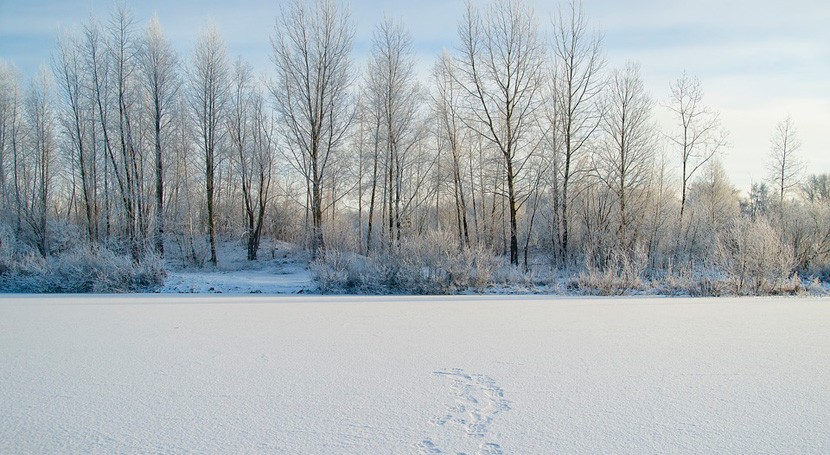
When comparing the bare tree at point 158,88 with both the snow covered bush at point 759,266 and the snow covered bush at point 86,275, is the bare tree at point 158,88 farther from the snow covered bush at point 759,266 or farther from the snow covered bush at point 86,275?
the snow covered bush at point 759,266

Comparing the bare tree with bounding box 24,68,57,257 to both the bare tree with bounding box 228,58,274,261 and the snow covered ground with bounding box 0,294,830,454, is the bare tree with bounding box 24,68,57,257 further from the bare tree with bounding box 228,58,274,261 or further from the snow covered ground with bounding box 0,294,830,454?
the snow covered ground with bounding box 0,294,830,454

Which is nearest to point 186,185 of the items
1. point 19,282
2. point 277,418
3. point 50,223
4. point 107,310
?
point 50,223

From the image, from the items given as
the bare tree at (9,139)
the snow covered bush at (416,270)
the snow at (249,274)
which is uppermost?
the bare tree at (9,139)

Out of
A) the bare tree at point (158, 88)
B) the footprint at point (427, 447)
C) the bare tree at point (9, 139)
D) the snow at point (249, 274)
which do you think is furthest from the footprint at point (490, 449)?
the bare tree at point (9, 139)

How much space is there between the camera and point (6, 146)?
91.6 feet

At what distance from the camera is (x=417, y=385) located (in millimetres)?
4250

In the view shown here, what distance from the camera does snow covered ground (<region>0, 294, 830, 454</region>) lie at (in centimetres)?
311

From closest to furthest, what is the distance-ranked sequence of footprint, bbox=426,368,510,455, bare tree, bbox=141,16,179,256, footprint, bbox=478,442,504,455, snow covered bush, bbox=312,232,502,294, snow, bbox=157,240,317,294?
footprint, bbox=478,442,504,455 → footprint, bbox=426,368,510,455 → snow covered bush, bbox=312,232,502,294 → snow, bbox=157,240,317,294 → bare tree, bbox=141,16,179,256

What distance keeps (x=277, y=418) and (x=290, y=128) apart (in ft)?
66.2

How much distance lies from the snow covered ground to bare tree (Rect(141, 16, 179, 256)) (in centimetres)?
1505

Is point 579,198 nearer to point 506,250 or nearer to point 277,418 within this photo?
point 506,250

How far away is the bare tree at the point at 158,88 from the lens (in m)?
21.5

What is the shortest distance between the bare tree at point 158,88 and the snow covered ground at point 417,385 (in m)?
15.1

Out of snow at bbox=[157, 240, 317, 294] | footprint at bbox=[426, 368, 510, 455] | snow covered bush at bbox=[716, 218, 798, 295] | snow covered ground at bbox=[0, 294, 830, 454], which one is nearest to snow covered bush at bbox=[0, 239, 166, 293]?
snow at bbox=[157, 240, 317, 294]
